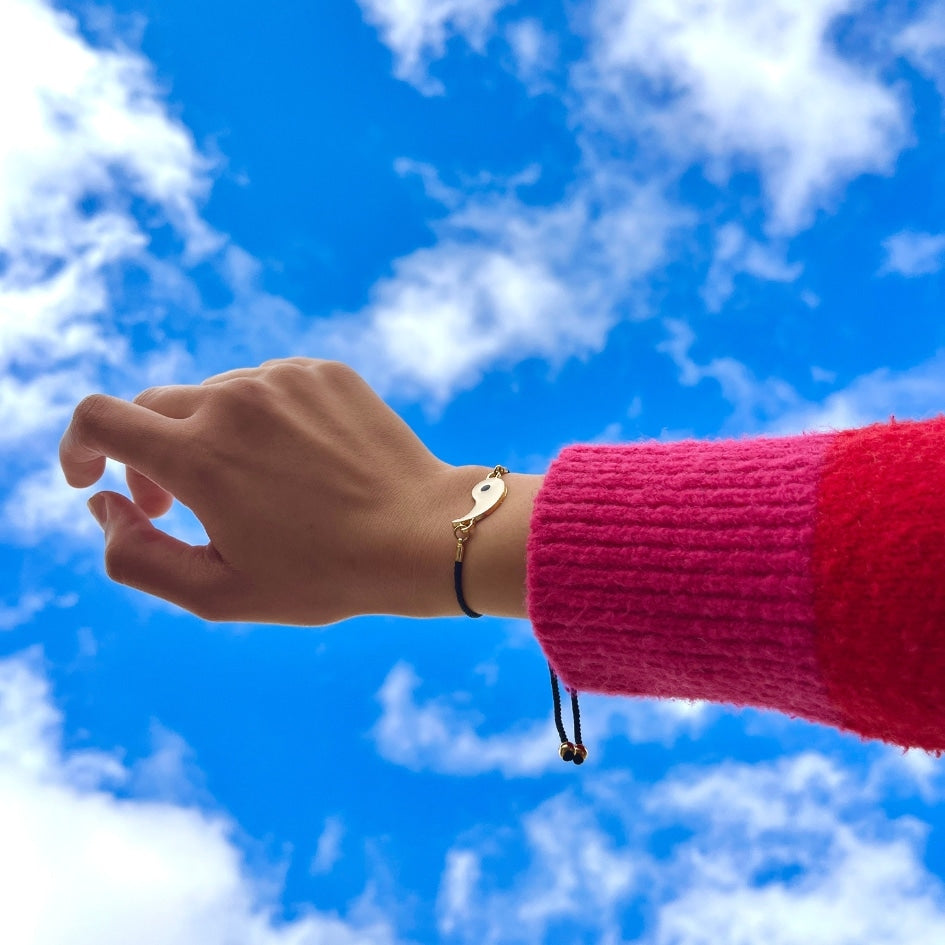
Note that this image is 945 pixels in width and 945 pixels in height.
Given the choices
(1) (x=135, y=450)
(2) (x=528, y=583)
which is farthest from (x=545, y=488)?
(1) (x=135, y=450)

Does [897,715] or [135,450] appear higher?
[135,450]

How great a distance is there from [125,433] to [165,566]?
26 centimetres

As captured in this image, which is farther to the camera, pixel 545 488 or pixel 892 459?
pixel 545 488

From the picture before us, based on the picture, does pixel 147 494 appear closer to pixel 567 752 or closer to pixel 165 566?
pixel 165 566

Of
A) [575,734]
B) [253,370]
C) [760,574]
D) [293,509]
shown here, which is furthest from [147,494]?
[760,574]

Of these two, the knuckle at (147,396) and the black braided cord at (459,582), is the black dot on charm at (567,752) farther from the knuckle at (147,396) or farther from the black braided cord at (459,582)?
the knuckle at (147,396)

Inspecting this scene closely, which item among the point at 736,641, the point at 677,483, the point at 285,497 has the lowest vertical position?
the point at 736,641

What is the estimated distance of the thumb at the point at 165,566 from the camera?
61.4 inches

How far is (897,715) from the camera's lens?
43.6 inches

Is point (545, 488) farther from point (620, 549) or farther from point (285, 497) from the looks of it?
point (285, 497)

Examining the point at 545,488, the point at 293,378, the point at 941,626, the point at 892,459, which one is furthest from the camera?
the point at 293,378

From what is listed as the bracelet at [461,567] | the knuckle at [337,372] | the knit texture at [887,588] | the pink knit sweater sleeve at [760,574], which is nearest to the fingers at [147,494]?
the knuckle at [337,372]

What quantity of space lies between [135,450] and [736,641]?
3.68 feet

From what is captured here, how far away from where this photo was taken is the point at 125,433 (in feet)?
5.36
